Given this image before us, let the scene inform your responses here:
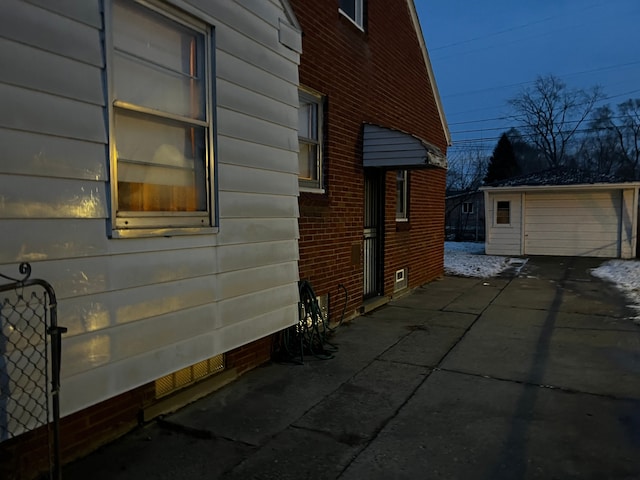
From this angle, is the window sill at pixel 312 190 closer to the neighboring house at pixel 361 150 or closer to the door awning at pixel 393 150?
the neighboring house at pixel 361 150

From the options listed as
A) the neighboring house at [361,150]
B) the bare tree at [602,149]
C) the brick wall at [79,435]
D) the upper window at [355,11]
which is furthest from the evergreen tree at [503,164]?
the brick wall at [79,435]

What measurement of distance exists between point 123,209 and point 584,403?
3.95 m

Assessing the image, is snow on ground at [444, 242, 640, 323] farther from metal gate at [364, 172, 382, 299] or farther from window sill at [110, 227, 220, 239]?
window sill at [110, 227, 220, 239]

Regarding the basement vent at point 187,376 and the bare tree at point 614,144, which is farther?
the bare tree at point 614,144

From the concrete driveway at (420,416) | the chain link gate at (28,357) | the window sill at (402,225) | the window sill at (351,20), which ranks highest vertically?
the window sill at (351,20)

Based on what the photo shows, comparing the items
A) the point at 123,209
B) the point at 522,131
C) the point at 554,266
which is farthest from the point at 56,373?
the point at 522,131

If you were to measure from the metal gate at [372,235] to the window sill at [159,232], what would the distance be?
15.3 feet

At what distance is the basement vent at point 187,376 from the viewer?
12.6 feet

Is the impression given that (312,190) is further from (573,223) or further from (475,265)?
(573,223)

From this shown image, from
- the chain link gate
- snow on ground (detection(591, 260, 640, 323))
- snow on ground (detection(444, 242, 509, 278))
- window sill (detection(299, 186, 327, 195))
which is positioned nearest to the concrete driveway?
the chain link gate

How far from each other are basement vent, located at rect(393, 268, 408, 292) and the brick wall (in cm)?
583

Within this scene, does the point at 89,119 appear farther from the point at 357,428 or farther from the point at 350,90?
the point at 350,90

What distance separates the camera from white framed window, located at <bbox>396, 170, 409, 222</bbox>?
356 inches

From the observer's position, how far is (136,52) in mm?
2910
